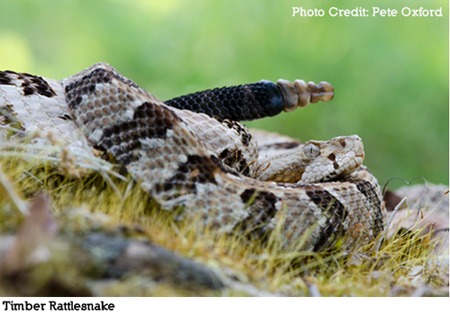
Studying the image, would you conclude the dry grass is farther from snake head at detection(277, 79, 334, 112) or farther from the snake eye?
snake head at detection(277, 79, 334, 112)

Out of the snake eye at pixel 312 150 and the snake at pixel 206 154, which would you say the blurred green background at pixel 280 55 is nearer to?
the snake at pixel 206 154

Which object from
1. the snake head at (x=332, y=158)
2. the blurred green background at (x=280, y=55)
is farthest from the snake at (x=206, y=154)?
the blurred green background at (x=280, y=55)

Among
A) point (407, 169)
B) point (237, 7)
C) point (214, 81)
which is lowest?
point (407, 169)

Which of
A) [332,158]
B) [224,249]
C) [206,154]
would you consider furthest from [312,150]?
[224,249]

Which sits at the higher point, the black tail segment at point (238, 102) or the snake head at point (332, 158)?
the black tail segment at point (238, 102)

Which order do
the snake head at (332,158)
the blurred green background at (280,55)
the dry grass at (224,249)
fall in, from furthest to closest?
1. the blurred green background at (280,55)
2. the snake head at (332,158)
3. the dry grass at (224,249)
